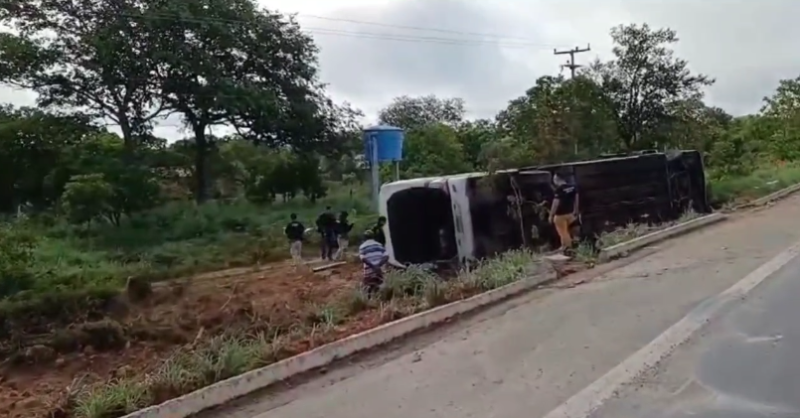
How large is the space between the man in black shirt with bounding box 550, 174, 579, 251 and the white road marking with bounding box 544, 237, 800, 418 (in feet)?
17.3

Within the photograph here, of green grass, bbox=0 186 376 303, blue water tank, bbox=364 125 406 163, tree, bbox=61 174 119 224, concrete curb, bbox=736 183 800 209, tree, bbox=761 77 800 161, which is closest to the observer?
green grass, bbox=0 186 376 303

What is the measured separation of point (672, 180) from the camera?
2228 centimetres

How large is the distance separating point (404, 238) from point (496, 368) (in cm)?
1058

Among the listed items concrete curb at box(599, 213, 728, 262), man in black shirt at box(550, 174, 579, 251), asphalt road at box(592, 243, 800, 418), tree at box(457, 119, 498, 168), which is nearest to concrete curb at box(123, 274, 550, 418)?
asphalt road at box(592, 243, 800, 418)

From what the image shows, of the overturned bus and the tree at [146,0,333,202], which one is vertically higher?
the tree at [146,0,333,202]

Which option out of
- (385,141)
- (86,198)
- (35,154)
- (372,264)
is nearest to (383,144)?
(385,141)

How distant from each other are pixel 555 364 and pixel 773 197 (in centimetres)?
2457

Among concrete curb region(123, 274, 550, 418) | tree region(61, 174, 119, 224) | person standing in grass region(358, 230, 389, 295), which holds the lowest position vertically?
concrete curb region(123, 274, 550, 418)

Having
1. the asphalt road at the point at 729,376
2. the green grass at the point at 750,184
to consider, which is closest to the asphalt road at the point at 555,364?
the asphalt road at the point at 729,376

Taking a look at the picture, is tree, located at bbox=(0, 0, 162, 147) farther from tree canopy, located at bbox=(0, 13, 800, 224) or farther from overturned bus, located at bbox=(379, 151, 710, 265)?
overturned bus, located at bbox=(379, 151, 710, 265)

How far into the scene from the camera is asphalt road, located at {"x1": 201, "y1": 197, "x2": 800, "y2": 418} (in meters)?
6.22

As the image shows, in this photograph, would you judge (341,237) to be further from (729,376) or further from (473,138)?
(473,138)

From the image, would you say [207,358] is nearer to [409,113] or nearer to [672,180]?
[672,180]

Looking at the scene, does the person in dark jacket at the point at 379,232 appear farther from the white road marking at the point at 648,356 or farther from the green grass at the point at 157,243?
the white road marking at the point at 648,356
